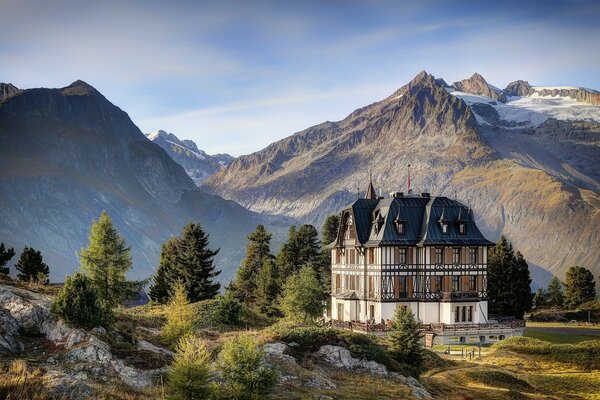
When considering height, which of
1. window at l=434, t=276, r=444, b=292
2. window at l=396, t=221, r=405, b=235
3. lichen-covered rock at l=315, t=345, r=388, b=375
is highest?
window at l=396, t=221, r=405, b=235

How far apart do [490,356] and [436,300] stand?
53.9 feet

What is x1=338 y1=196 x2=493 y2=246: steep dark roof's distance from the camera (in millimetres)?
84812

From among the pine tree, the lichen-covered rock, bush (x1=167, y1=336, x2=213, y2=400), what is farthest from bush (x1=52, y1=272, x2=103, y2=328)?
the pine tree

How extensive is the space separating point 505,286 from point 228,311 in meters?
51.2

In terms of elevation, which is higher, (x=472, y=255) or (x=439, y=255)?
(x=472, y=255)

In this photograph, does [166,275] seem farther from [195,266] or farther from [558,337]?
[558,337]

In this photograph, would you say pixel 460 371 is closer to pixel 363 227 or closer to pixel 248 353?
pixel 248 353

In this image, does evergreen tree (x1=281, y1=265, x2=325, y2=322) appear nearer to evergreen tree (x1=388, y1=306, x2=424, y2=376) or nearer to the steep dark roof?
the steep dark roof

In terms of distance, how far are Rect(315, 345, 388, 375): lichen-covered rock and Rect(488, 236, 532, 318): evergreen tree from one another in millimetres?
57130

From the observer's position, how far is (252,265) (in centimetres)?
11225

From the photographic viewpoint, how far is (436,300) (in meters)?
83.6

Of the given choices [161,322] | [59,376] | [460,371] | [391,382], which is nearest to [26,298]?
[59,376]

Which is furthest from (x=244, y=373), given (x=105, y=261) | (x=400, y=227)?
(x=400, y=227)

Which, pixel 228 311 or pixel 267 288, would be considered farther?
pixel 267 288
